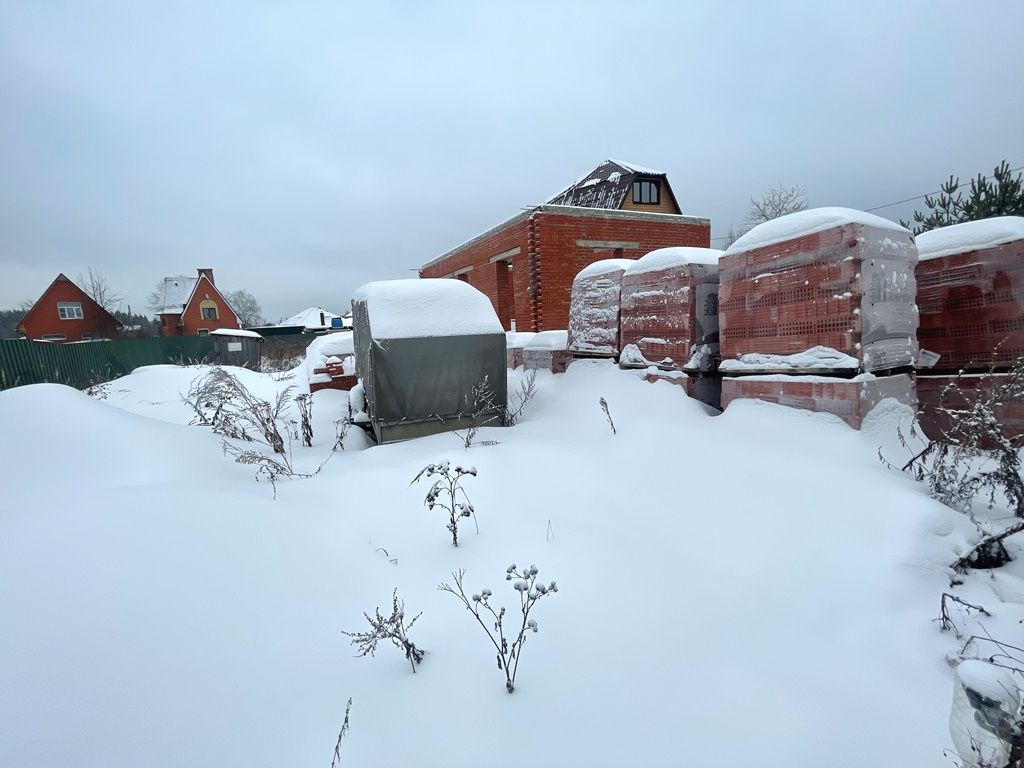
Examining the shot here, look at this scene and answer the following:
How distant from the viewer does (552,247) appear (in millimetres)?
12516

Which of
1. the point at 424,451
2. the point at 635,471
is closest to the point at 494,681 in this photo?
the point at 635,471

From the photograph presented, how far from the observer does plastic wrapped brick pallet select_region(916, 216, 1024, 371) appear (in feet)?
10.9

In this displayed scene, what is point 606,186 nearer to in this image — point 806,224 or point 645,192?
point 645,192

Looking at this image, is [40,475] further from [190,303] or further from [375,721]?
[190,303]

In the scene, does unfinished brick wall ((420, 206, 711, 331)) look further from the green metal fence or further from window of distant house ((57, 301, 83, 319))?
window of distant house ((57, 301, 83, 319))

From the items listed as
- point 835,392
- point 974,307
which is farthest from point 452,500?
point 974,307

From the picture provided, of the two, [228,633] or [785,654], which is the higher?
[228,633]

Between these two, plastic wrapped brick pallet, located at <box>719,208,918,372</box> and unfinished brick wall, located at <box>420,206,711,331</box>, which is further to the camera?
unfinished brick wall, located at <box>420,206,711,331</box>

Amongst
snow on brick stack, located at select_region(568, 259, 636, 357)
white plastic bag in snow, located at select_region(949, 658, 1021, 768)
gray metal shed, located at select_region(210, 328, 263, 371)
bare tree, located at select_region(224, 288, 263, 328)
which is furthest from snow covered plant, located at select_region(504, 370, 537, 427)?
bare tree, located at select_region(224, 288, 263, 328)

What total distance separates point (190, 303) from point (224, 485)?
149 feet

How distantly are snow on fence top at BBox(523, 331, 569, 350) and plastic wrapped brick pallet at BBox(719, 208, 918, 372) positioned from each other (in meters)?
3.04

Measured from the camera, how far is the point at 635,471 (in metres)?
3.54

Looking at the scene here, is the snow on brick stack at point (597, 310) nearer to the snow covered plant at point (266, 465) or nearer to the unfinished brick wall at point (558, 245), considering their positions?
the snow covered plant at point (266, 465)

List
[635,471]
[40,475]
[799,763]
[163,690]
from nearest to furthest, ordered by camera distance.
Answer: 1. [799,763]
2. [163,690]
3. [40,475]
4. [635,471]
